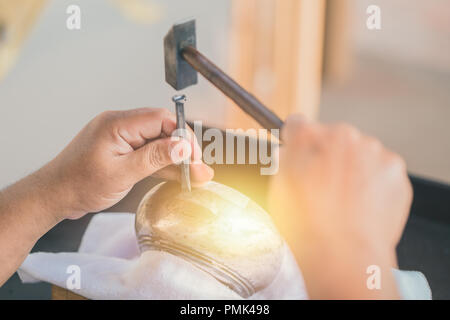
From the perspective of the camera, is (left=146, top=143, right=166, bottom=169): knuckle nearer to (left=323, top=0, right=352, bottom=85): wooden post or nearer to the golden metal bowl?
the golden metal bowl

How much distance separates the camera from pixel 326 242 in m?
0.38

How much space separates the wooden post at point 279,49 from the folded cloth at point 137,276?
821 mm

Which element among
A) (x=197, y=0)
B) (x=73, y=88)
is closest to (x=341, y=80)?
(x=197, y=0)

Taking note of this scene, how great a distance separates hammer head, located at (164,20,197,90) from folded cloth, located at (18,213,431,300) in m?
0.19

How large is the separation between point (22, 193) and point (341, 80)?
1.31 meters

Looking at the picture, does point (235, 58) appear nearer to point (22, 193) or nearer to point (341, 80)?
point (341, 80)

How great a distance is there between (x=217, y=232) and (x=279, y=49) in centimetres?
102

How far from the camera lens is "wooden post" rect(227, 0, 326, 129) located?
1.42 meters

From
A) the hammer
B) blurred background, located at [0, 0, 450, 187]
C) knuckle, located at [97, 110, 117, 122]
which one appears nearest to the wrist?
the hammer

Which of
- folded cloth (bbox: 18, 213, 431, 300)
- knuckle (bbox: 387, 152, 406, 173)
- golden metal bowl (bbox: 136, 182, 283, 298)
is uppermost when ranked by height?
knuckle (bbox: 387, 152, 406, 173)

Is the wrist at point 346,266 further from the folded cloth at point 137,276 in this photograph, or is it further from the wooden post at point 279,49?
the wooden post at point 279,49

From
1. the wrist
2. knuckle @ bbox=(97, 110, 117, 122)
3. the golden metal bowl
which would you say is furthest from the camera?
knuckle @ bbox=(97, 110, 117, 122)

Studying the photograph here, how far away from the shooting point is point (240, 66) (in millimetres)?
1506
